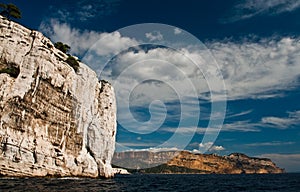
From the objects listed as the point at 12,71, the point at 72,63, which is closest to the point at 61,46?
the point at 72,63

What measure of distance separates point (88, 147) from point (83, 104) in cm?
1019

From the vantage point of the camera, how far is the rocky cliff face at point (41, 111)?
44.7 meters

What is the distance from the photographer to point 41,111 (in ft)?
164

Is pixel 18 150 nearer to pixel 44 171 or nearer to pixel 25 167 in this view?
pixel 25 167

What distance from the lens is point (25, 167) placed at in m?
45.1

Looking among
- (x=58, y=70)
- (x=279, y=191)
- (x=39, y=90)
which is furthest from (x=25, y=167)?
(x=279, y=191)

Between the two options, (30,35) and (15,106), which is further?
(30,35)

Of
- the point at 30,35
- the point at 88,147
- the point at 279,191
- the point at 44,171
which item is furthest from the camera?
the point at 88,147

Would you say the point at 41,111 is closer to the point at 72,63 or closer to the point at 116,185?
the point at 72,63

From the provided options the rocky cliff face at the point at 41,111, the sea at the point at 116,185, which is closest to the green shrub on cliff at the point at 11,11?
the rocky cliff face at the point at 41,111

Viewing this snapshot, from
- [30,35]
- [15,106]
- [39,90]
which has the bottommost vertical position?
[15,106]

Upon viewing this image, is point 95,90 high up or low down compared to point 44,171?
up

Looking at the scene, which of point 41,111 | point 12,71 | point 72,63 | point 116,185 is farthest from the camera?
point 72,63

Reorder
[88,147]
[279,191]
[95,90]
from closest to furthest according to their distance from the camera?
[279,191]
[88,147]
[95,90]
